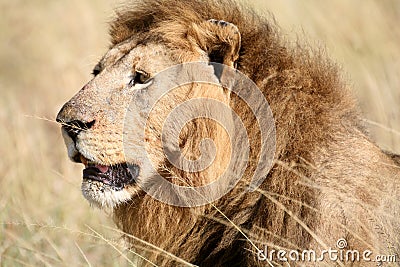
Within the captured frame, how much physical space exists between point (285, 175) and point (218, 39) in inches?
29.8

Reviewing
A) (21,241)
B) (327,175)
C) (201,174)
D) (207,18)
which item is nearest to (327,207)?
(327,175)

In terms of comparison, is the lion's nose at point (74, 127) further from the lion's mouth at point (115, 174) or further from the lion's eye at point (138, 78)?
the lion's eye at point (138, 78)

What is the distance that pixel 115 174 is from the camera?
402 cm

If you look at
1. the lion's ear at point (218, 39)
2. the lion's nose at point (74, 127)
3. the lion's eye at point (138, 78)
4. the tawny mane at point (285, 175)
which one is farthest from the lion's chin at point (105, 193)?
the lion's ear at point (218, 39)

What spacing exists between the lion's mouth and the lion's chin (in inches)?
0.7

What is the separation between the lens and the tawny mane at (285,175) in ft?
→ 11.6

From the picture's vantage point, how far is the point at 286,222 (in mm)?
3637

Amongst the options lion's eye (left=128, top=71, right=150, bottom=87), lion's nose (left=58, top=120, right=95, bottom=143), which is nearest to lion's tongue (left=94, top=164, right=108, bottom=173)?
lion's nose (left=58, top=120, right=95, bottom=143)

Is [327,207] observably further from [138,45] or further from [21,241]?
[21,241]

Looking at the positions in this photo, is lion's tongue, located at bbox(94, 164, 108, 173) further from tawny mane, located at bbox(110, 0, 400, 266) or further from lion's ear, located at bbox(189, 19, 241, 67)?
lion's ear, located at bbox(189, 19, 241, 67)

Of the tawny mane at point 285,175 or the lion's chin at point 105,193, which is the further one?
the lion's chin at point 105,193

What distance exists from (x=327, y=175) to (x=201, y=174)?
635mm

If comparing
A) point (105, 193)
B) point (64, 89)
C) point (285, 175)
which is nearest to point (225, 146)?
point (285, 175)

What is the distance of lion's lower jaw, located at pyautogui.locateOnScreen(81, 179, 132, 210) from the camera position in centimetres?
402
